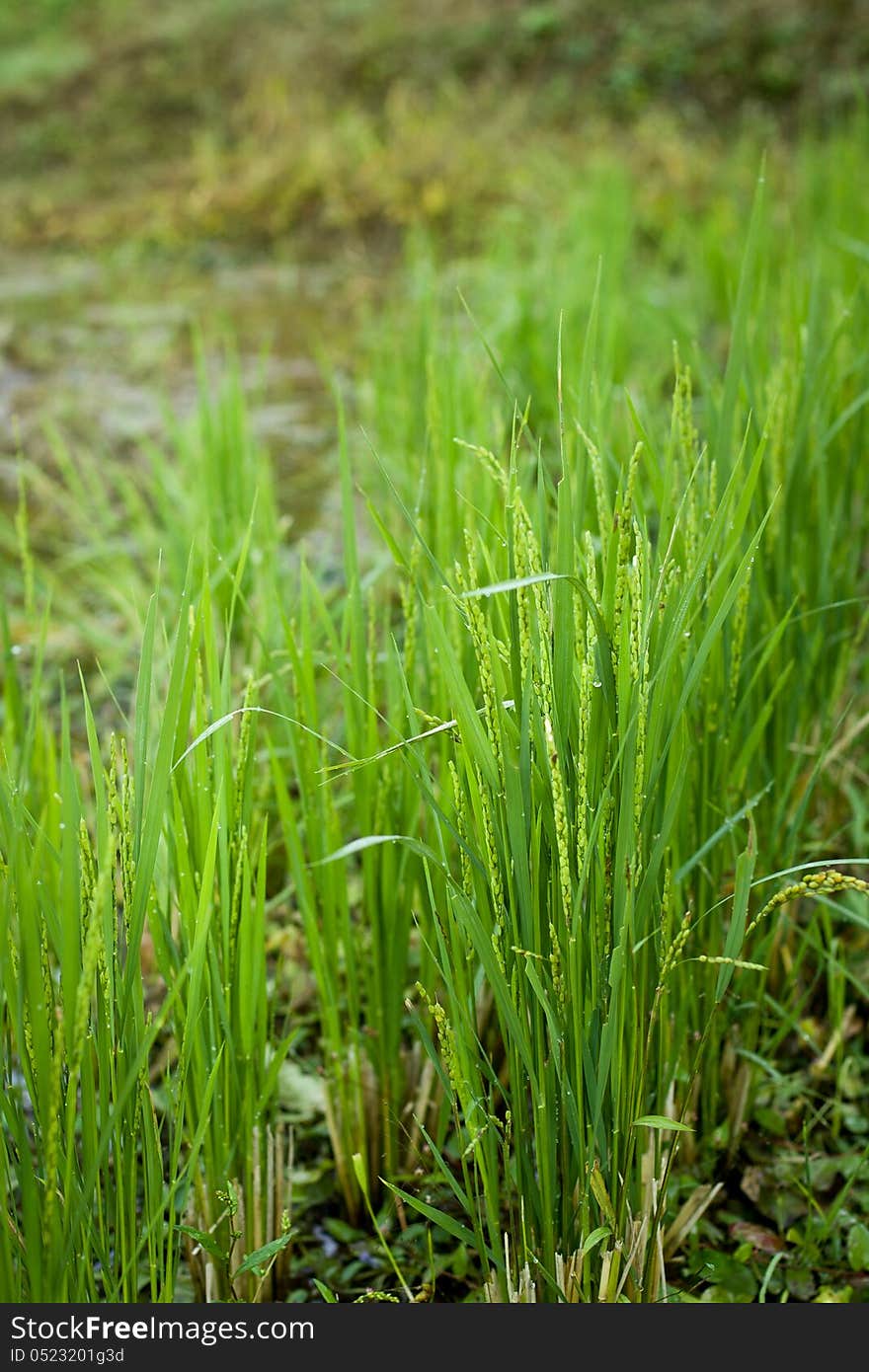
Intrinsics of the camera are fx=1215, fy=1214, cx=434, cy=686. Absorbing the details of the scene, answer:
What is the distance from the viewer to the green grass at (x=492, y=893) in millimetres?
924

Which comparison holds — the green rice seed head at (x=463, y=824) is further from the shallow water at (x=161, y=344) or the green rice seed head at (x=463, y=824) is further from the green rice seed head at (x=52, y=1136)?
the shallow water at (x=161, y=344)

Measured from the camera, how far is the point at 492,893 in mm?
943

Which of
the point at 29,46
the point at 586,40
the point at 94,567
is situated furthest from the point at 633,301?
the point at 29,46

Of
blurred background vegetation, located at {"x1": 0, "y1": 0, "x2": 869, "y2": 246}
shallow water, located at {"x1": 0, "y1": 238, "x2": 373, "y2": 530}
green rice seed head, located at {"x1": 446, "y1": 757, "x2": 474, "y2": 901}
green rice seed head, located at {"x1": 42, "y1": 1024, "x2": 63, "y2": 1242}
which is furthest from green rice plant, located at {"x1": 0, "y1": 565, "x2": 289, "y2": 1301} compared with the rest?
blurred background vegetation, located at {"x1": 0, "y1": 0, "x2": 869, "y2": 246}

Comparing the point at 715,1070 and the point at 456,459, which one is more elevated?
the point at 456,459

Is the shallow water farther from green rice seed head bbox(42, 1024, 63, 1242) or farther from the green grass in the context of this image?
green rice seed head bbox(42, 1024, 63, 1242)

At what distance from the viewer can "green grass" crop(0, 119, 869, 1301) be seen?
3.03ft

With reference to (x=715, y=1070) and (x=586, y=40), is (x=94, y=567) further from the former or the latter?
(x=586, y=40)

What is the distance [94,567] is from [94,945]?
2.30 metres

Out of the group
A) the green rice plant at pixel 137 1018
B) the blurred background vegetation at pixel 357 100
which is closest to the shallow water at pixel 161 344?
the blurred background vegetation at pixel 357 100

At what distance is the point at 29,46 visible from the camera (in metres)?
10.8

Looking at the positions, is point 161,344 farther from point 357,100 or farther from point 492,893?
point 357,100

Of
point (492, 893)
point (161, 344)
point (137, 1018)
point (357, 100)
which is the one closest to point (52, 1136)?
point (137, 1018)

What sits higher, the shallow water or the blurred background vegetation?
the blurred background vegetation
